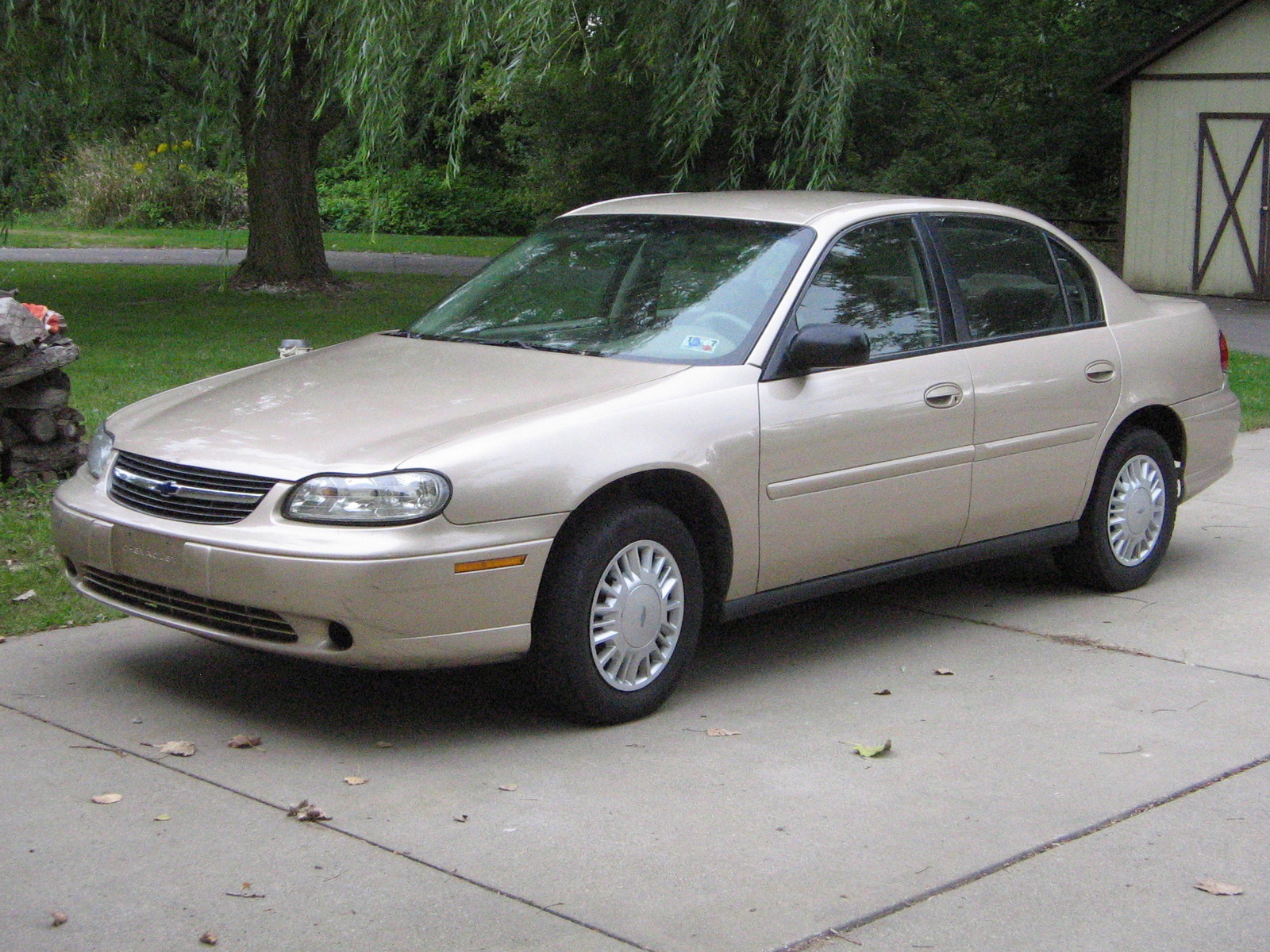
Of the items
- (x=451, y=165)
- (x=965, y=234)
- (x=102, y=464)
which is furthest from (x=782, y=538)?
(x=451, y=165)

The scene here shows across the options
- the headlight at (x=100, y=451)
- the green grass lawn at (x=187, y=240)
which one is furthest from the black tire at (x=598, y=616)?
the green grass lawn at (x=187, y=240)

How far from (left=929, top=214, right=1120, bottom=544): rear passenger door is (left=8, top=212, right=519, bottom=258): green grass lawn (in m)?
22.3

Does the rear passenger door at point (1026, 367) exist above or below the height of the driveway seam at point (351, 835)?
above

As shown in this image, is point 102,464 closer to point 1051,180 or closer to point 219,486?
point 219,486

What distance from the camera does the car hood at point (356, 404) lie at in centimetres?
481

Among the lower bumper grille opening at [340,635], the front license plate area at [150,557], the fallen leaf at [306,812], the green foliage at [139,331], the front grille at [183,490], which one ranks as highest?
the front grille at [183,490]

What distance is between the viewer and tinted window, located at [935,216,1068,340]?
6297mm

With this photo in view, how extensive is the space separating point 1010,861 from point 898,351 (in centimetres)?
225

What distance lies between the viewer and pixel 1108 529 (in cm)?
683

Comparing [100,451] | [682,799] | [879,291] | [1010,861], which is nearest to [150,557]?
[100,451]

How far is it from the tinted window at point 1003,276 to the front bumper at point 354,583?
7.34ft

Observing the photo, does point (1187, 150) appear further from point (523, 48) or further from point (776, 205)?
point (776, 205)

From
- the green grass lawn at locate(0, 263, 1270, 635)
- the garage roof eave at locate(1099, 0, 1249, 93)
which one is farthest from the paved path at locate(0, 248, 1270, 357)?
the garage roof eave at locate(1099, 0, 1249, 93)

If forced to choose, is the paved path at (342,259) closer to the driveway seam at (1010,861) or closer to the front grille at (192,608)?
the driveway seam at (1010,861)
